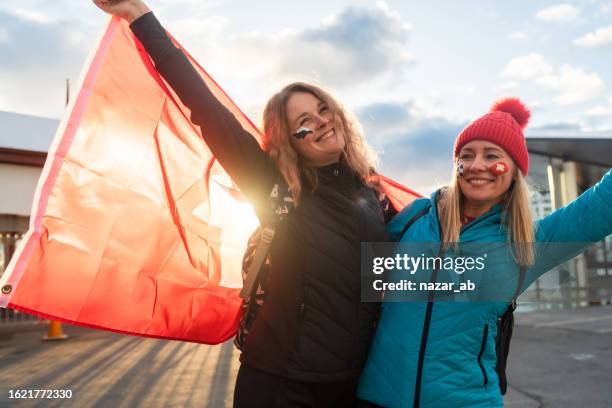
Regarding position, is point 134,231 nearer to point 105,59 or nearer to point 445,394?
point 105,59

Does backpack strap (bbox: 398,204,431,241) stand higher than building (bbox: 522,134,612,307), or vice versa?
building (bbox: 522,134,612,307)

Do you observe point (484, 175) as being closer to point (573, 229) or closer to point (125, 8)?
point (573, 229)

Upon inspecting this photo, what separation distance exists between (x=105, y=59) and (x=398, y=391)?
77.9 inches

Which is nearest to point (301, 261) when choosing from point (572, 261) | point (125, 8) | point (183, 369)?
point (125, 8)

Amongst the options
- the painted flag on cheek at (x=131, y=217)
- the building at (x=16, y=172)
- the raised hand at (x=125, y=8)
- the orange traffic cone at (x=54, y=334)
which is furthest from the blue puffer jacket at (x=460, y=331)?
the building at (x=16, y=172)

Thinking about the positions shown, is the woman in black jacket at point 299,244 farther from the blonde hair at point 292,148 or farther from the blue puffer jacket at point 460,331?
the blue puffer jacket at point 460,331

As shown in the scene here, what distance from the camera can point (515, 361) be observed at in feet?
26.7

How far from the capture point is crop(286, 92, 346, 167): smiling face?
2.39 m

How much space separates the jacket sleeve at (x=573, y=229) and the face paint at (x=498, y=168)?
0.84ft

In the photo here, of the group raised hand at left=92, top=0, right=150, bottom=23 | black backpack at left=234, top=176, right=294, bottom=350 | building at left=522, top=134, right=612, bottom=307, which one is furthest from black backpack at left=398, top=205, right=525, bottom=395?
building at left=522, top=134, right=612, bottom=307

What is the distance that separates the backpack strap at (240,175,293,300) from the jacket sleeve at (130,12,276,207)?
0.07 metres

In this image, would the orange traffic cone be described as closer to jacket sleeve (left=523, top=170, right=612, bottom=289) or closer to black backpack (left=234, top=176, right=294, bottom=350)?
black backpack (left=234, top=176, right=294, bottom=350)

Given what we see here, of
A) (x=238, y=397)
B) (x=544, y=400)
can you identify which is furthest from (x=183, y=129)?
(x=544, y=400)

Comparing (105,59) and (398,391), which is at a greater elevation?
(105,59)
